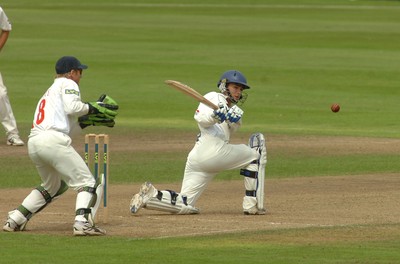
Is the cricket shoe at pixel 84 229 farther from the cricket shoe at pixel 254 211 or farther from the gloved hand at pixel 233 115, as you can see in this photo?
the cricket shoe at pixel 254 211

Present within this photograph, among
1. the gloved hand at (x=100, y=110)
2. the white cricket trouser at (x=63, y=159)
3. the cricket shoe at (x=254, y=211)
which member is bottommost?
the cricket shoe at (x=254, y=211)

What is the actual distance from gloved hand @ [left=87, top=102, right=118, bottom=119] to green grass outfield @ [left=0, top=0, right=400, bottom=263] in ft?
3.95

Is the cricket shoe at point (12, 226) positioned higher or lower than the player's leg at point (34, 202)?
lower

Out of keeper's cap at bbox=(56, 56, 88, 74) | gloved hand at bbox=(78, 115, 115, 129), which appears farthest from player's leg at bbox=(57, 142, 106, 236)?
keeper's cap at bbox=(56, 56, 88, 74)

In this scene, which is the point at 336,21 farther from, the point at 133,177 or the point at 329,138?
the point at 133,177

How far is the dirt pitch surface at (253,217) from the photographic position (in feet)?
39.8

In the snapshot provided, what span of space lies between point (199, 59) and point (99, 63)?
262cm

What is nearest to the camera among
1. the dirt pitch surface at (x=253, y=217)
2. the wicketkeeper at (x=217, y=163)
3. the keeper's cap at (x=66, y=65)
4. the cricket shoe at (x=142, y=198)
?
the keeper's cap at (x=66, y=65)

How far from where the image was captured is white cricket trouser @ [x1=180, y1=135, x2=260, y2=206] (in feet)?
43.5

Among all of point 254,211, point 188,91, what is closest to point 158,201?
point 254,211

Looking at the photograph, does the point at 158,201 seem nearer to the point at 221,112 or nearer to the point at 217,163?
the point at 217,163

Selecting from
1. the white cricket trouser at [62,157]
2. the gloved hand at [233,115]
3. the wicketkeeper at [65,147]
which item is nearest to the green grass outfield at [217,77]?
the wicketkeeper at [65,147]

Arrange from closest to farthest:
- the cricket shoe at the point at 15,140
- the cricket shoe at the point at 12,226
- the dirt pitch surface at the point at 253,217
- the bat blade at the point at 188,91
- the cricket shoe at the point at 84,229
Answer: the cricket shoe at the point at 84,229
the cricket shoe at the point at 12,226
the dirt pitch surface at the point at 253,217
the bat blade at the point at 188,91
the cricket shoe at the point at 15,140

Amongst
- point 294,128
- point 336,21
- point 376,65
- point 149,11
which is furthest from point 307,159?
point 149,11
